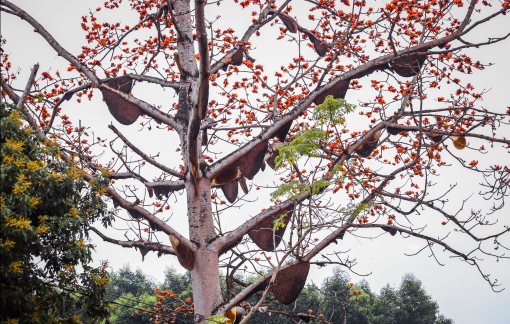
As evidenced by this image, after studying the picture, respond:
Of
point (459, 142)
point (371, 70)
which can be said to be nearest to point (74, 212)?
point (371, 70)

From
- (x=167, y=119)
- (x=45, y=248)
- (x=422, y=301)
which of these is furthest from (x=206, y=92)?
(x=422, y=301)

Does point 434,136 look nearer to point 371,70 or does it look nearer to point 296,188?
point 371,70

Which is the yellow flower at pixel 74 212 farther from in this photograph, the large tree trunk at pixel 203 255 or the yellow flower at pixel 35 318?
the large tree trunk at pixel 203 255

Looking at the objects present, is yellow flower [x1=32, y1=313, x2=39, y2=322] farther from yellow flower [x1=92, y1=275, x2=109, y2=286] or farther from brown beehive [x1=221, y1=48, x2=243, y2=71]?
brown beehive [x1=221, y1=48, x2=243, y2=71]

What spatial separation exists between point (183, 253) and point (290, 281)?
1570 millimetres

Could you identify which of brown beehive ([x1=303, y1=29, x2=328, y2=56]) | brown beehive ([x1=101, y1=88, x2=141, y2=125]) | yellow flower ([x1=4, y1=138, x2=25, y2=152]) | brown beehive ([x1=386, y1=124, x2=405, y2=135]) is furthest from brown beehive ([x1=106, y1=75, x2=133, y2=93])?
brown beehive ([x1=386, y1=124, x2=405, y2=135])

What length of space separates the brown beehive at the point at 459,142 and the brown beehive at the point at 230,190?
375cm

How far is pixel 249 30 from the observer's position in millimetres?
7492

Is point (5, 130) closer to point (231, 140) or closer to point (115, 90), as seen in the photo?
point (115, 90)

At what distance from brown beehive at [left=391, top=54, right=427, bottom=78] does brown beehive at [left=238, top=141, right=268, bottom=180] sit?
253 centimetres

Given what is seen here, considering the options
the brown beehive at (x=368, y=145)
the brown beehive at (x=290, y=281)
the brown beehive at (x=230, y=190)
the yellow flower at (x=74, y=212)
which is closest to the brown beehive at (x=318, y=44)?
the brown beehive at (x=368, y=145)

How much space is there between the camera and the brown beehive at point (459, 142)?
250 inches

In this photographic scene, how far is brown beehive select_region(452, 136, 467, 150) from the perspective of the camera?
634cm

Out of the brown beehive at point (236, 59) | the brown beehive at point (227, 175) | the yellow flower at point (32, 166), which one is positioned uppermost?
the brown beehive at point (236, 59)
